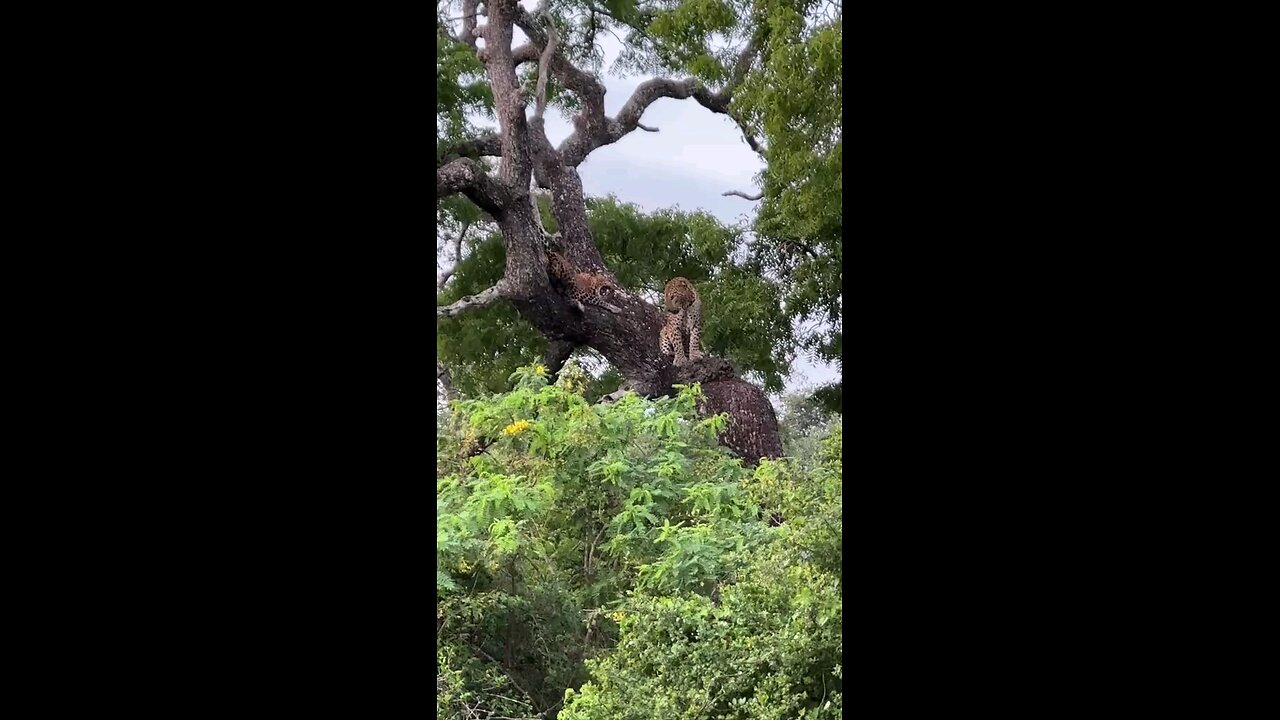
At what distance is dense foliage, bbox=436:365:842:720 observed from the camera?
6.92 feet

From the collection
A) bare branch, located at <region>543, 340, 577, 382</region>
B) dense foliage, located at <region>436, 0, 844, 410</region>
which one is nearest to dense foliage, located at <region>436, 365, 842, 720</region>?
dense foliage, located at <region>436, 0, 844, 410</region>

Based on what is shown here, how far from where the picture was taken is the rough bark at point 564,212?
13.6ft

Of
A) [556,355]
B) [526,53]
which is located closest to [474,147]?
[526,53]

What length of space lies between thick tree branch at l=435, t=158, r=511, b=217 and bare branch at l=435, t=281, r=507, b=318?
314 millimetres

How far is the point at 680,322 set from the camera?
177 inches

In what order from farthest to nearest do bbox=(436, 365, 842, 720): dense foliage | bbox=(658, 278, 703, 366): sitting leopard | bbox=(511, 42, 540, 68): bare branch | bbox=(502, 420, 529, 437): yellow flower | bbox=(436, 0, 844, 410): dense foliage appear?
bbox=(511, 42, 540, 68): bare branch, bbox=(658, 278, 703, 366): sitting leopard, bbox=(436, 0, 844, 410): dense foliage, bbox=(502, 420, 529, 437): yellow flower, bbox=(436, 365, 842, 720): dense foliage

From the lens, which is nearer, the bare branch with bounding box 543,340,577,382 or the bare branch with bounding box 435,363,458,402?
the bare branch with bounding box 435,363,458,402

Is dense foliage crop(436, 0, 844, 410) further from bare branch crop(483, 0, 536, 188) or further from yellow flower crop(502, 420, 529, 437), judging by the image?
yellow flower crop(502, 420, 529, 437)

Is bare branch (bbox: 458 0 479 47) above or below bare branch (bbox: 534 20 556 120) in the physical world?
above

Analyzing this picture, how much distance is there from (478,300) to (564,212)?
1.85 ft

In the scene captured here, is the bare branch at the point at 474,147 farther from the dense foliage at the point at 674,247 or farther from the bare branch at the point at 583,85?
the bare branch at the point at 583,85

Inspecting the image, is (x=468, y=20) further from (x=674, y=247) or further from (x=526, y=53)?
(x=674, y=247)
